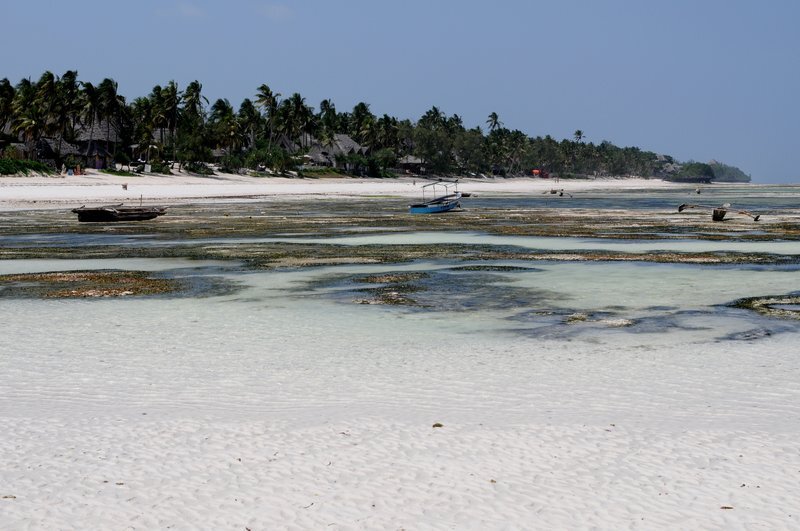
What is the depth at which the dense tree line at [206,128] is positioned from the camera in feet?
326

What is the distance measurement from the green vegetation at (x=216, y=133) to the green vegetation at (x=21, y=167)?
8.75 meters

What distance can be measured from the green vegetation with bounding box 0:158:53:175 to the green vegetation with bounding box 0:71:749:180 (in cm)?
875

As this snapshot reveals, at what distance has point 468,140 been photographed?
172 metres

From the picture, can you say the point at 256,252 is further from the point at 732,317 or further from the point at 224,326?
the point at 732,317

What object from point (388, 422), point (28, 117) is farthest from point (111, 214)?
point (28, 117)

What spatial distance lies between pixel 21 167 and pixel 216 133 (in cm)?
3889

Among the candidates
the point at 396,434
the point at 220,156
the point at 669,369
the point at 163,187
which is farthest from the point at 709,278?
the point at 220,156

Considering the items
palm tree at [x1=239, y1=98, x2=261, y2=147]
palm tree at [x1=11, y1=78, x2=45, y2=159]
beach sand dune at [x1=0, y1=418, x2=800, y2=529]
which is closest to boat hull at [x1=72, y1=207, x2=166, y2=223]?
beach sand dune at [x1=0, y1=418, x2=800, y2=529]

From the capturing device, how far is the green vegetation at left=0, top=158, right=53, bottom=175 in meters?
78.4

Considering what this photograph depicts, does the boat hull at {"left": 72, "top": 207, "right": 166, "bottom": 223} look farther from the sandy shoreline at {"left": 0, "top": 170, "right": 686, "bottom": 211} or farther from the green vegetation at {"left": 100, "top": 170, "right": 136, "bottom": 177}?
the green vegetation at {"left": 100, "top": 170, "right": 136, "bottom": 177}

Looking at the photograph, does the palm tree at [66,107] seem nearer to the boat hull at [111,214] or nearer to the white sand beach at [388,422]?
the boat hull at [111,214]

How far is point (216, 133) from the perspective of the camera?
11794 cm

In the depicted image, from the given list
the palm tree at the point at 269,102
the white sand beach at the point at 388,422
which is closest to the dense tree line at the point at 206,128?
the palm tree at the point at 269,102

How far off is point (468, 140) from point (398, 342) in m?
161
